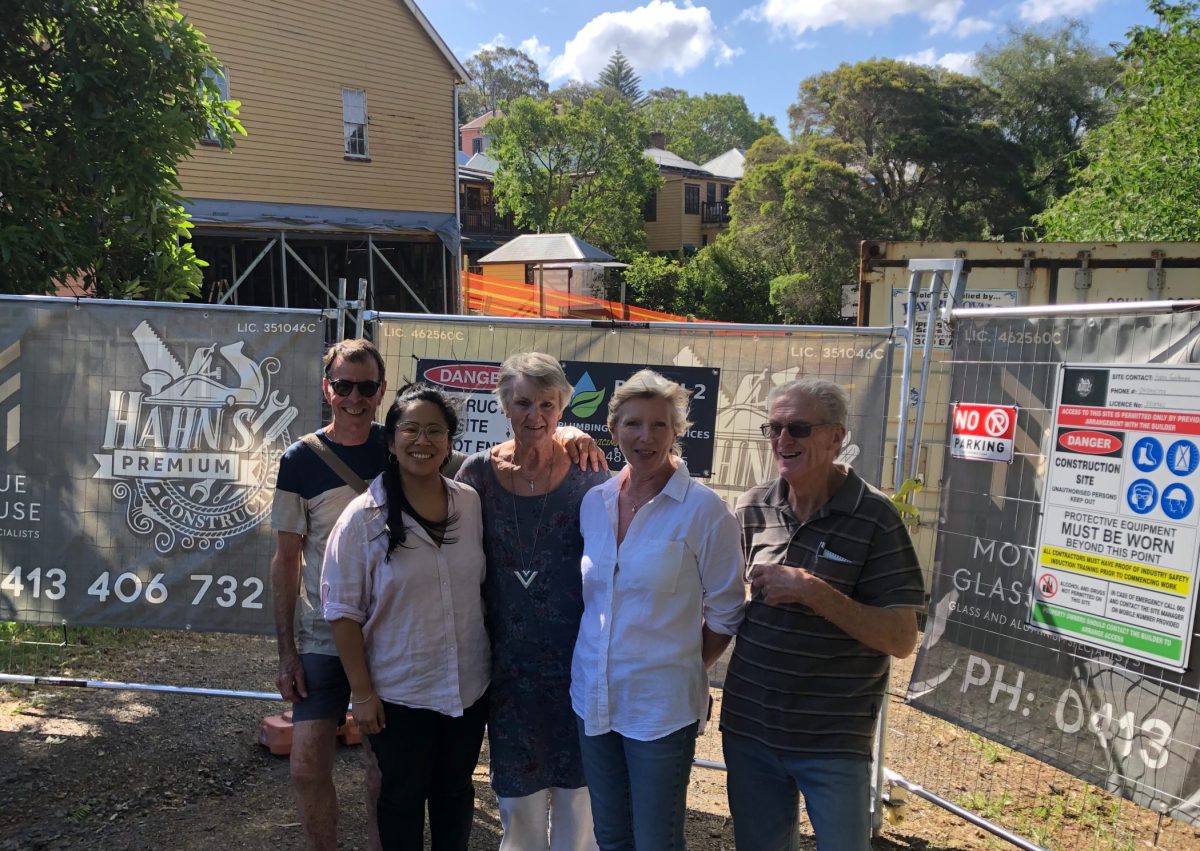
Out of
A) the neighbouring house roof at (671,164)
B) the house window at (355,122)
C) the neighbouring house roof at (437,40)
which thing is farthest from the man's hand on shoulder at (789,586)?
the neighbouring house roof at (671,164)

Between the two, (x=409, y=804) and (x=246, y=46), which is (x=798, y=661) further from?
(x=246, y=46)

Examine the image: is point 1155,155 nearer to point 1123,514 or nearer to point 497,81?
point 1123,514

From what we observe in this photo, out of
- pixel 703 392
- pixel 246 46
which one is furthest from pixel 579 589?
pixel 246 46

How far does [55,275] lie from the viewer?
6234mm

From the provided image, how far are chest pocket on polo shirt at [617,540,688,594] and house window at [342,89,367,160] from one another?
18896 millimetres

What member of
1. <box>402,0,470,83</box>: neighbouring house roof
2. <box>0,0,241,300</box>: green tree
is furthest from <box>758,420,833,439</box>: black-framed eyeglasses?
<box>402,0,470,83</box>: neighbouring house roof

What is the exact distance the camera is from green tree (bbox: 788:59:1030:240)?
3081cm

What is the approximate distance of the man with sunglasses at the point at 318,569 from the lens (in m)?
3.14

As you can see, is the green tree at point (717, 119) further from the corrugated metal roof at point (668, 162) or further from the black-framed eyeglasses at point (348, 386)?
the black-framed eyeglasses at point (348, 386)

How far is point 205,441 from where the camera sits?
4340mm

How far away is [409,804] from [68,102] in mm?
5632

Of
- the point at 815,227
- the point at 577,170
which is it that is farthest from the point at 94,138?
the point at 577,170

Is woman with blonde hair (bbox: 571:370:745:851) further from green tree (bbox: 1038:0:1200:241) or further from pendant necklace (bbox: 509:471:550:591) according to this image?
green tree (bbox: 1038:0:1200:241)

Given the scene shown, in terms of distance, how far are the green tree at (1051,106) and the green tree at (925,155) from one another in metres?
2.16
